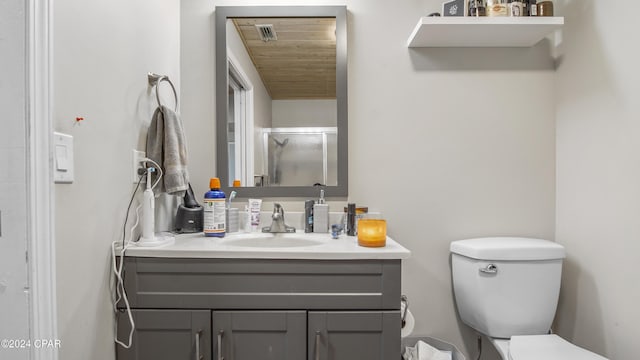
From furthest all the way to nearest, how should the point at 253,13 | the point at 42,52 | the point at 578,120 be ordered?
→ 1. the point at 253,13
2. the point at 578,120
3. the point at 42,52

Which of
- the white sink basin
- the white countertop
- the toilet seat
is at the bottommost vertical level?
the toilet seat

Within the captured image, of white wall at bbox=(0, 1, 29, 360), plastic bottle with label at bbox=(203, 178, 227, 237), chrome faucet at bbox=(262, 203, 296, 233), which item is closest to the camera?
white wall at bbox=(0, 1, 29, 360)

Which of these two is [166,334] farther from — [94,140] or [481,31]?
Result: [481,31]

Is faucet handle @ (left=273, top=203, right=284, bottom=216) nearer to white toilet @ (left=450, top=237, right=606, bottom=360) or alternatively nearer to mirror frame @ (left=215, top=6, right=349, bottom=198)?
mirror frame @ (left=215, top=6, right=349, bottom=198)

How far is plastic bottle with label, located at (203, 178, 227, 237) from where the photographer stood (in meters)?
1.31

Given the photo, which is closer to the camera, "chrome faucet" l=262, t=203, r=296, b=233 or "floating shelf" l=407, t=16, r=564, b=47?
"floating shelf" l=407, t=16, r=564, b=47

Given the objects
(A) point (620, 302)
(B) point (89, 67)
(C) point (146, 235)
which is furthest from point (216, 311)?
(A) point (620, 302)

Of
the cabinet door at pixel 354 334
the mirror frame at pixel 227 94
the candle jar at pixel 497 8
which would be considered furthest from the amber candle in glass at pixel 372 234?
the candle jar at pixel 497 8

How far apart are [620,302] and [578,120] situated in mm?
771

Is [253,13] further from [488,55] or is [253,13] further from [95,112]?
[488,55]

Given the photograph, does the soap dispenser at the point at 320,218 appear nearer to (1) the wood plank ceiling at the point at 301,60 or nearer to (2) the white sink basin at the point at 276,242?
(2) the white sink basin at the point at 276,242

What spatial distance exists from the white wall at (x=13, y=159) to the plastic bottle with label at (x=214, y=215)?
0.60 meters

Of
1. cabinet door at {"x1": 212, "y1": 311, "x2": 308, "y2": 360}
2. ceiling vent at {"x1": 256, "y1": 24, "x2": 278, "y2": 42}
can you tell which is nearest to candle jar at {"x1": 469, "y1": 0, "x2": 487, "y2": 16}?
ceiling vent at {"x1": 256, "y1": 24, "x2": 278, "y2": 42}

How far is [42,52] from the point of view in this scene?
Result: 30.5 inches
